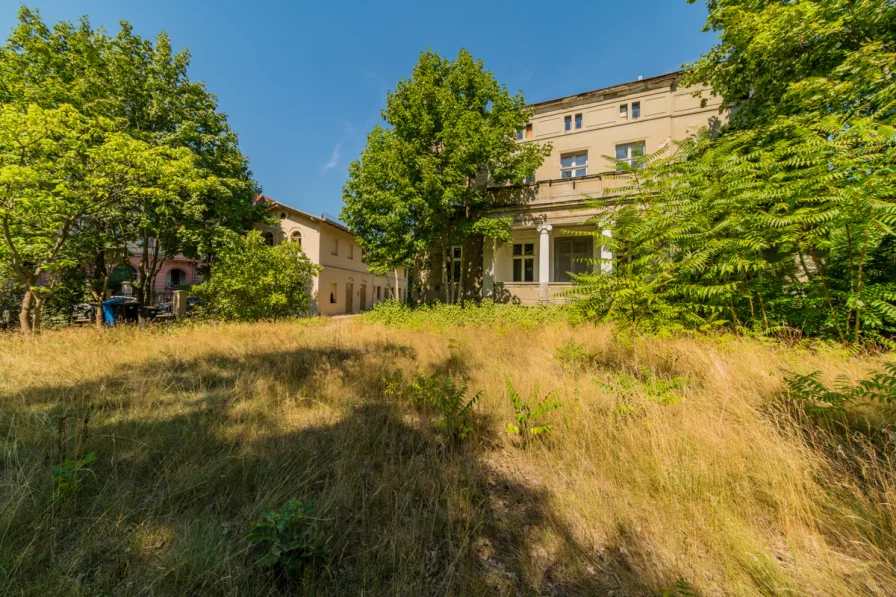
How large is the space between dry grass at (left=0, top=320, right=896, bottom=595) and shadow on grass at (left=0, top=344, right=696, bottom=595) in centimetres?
1

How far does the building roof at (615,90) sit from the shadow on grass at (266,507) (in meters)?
17.5

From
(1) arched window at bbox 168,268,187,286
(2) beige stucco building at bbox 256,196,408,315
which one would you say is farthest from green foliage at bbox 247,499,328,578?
(1) arched window at bbox 168,268,187,286

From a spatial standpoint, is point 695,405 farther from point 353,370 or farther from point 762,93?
point 762,93

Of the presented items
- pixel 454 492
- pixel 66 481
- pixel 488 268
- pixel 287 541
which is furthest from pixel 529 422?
pixel 488 268

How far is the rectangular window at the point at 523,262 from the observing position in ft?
53.5

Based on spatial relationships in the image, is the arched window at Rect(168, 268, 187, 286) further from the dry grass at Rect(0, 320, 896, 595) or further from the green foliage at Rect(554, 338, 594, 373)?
the green foliage at Rect(554, 338, 594, 373)

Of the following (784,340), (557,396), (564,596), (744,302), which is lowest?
(564,596)

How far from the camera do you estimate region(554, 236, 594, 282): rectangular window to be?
51.3ft

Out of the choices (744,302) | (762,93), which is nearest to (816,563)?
(744,302)

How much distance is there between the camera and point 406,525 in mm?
2000

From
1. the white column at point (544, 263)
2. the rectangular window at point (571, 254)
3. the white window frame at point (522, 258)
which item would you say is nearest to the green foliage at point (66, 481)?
the white column at point (544, 263)

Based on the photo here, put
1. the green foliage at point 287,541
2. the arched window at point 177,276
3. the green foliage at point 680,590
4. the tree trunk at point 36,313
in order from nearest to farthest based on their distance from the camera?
1. the green foliage at point 680,590
2. the green foliage at point 287,541
3. the tree trunk at point 36,313
4. the arched window at point 177,276

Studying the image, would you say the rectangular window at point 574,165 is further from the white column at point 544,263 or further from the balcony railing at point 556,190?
the white column at point 544,263

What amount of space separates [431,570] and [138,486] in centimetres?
230
